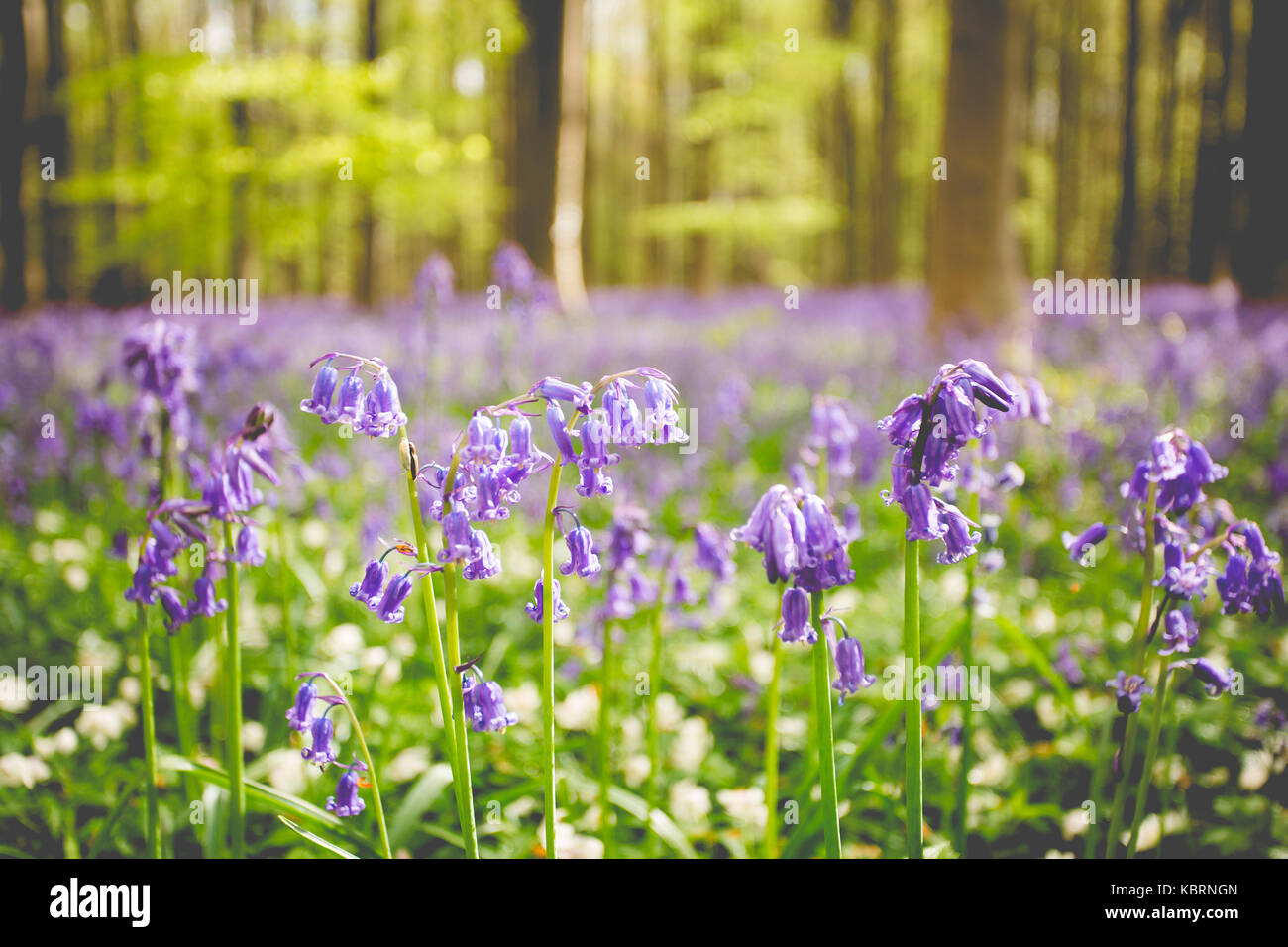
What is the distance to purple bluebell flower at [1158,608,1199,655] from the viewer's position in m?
1.48

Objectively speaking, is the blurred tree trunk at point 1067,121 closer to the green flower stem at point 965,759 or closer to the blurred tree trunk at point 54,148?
the blurred tree trunk at point 54,148

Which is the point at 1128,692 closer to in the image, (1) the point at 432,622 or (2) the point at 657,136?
(1) the point at 432,622

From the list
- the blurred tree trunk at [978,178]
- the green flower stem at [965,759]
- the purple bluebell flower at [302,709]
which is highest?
the blurred tree trunk at [978,178]

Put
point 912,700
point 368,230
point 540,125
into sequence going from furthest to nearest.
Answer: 1. point 368,230
2. point 540,125
3. point 912,700

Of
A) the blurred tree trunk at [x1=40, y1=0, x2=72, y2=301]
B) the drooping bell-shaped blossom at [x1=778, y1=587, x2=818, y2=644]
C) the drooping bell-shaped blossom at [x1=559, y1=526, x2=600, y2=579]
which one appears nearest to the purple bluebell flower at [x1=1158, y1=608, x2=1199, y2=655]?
the drooping bell-shaped blossom at [x1=778, y1=587, x2=818, y2=644]

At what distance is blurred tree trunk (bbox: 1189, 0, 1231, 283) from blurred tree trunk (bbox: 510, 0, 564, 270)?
10.8 meters

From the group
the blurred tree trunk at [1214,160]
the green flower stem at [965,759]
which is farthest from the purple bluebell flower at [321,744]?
the blurred tree trunk at [1214,160]

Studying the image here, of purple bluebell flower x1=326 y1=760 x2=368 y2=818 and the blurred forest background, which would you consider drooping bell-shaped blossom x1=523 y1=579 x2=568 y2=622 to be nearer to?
purple bluebell flower x1=326 y1=760 x2=368 y2=818

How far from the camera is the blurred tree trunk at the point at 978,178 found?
752cm

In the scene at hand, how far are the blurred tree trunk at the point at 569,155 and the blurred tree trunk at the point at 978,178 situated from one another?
513 centimetres

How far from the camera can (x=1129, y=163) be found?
652 inches

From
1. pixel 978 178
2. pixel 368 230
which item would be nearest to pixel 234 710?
pixel 978 178

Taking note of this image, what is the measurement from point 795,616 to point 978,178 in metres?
7.44
